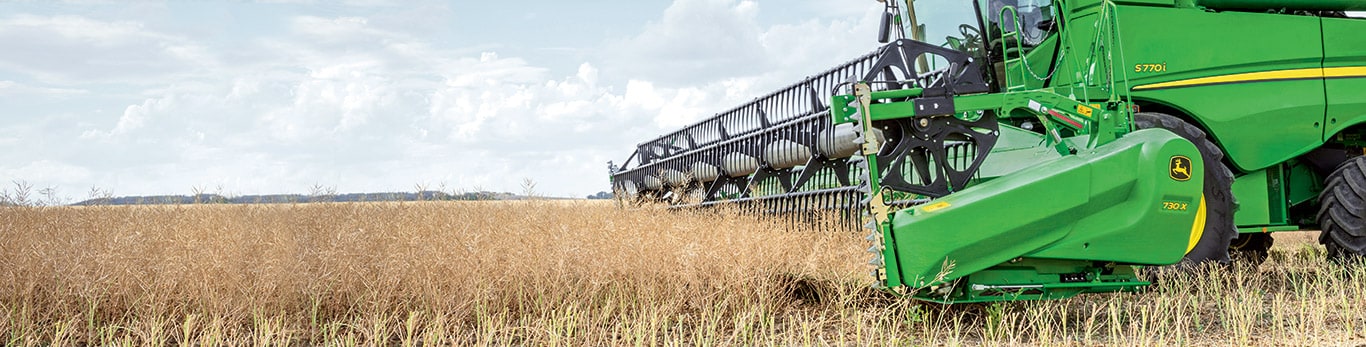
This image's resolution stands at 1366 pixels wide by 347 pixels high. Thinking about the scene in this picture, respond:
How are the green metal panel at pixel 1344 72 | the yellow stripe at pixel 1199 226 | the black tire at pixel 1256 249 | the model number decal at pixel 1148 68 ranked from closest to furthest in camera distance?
the yellow stripe at pixel 1199 226
the model number decal at pixel 1148 68
the green metal panel at pixel 1344 72
the black tire at pixel 1256 249

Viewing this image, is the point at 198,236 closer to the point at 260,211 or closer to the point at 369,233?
the point at 369,233

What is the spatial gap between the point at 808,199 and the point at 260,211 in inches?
163

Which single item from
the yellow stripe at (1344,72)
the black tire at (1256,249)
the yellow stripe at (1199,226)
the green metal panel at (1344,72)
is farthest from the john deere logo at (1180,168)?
the black tire at (1256,249)

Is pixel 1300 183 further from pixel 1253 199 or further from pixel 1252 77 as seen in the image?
pixel 1252 77

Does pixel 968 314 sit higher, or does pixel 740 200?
pixel 740 200

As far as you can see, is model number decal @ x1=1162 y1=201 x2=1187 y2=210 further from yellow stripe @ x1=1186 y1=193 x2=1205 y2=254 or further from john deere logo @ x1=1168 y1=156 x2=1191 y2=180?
yellow stripe @ x1=1186 y1=193 x2=1205 y2=254

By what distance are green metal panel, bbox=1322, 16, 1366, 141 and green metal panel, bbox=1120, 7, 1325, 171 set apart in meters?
0.10

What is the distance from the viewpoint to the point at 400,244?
486cm

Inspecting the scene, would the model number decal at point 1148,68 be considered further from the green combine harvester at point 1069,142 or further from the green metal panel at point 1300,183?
the green metal panel at point 1300,183

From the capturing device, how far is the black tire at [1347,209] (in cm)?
556

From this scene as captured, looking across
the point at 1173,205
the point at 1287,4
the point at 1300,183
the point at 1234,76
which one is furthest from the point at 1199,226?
the point at 1287,4

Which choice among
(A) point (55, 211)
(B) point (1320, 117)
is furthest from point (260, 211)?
(B) point (1320, 117)

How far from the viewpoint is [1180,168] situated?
3979 mm

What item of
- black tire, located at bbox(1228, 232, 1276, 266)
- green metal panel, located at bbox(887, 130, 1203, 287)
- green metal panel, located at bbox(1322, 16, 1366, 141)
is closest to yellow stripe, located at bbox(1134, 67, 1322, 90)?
green metal panel, located at bbox(1322, 16, 1366, 141)
